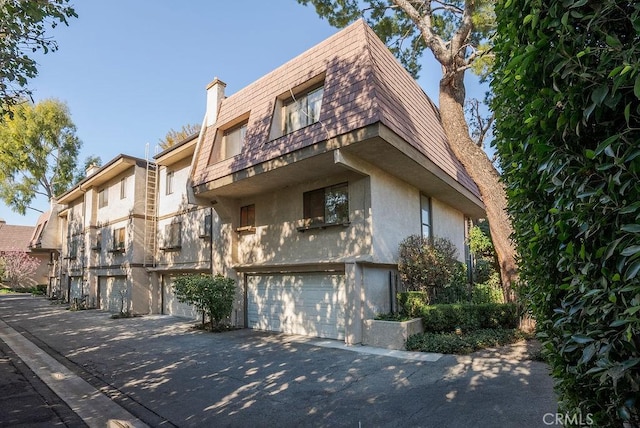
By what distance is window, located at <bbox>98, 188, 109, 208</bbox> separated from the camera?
21.7 m


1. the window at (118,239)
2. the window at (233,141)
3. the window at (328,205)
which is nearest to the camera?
the window at (328,205)

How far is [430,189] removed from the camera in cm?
1305

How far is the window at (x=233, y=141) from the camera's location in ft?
43.0

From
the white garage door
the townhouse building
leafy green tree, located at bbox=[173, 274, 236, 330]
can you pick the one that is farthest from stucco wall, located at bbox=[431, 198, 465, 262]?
the white garage door

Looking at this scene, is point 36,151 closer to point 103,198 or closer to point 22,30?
point 103,198

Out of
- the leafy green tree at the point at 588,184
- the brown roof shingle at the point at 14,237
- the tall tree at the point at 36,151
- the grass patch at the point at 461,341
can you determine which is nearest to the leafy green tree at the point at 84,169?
the tall tree at the point at 36,151

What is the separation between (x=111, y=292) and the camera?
19953 mm

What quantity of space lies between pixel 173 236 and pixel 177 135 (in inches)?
573

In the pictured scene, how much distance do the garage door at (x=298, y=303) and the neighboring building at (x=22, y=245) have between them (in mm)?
37331

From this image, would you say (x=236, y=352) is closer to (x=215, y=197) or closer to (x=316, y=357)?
(x=316, y=357)

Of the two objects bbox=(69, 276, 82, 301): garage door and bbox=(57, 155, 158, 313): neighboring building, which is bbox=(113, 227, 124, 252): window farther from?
bbox=(69, 276, 82, 301): garage door

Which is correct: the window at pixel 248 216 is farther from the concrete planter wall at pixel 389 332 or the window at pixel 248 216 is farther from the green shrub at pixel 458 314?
the green shrub at pixel 458 314

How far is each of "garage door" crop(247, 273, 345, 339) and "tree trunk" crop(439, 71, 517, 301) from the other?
4744 millimetres

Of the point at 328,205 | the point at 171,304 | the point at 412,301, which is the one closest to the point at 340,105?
the point at 328,205
